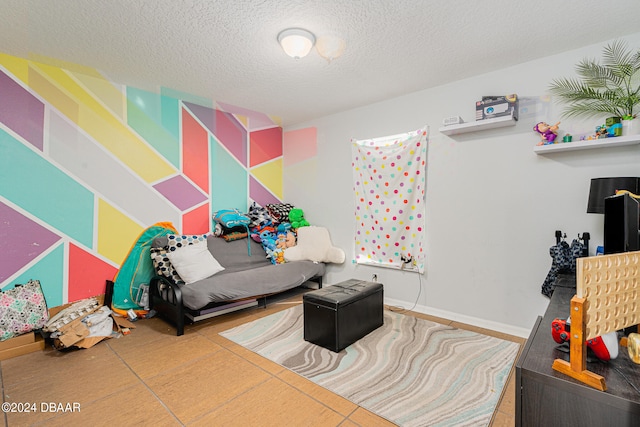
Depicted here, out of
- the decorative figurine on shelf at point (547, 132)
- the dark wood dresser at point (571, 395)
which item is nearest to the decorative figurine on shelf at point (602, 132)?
the decorative figurine on shelf at point (547, 132)

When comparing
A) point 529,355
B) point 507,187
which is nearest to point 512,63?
point 507,187

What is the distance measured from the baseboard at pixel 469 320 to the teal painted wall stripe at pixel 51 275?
350 centimetres

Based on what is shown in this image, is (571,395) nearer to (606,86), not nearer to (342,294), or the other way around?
(342,294)

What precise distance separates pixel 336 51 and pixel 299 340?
2.57 meters

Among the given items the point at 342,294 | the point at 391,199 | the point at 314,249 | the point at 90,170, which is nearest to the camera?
the point at 342,294

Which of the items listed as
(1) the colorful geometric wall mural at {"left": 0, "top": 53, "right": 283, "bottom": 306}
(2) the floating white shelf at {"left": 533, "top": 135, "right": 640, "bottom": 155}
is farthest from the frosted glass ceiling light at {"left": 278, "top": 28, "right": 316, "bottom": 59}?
(2) the floating white shelf at {"left": 533, "top": 135, "right": 640, "bottom": 155}

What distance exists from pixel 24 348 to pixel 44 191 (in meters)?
1.38

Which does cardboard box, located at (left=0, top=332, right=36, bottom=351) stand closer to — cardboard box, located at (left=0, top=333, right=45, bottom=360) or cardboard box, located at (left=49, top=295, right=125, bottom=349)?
cardboard box, located at (left=0, top=333, right=45, bottom=360)

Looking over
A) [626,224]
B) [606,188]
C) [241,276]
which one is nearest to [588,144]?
[606,188]

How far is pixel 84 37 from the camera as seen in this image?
93.2 inches

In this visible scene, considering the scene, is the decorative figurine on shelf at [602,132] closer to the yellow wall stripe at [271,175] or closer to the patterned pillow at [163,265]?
A: the yellow wall stripe at [271,175]

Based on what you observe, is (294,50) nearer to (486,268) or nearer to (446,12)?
(446,12)

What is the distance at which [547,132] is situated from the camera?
2592mm

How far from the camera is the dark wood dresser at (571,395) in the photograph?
0.94m
